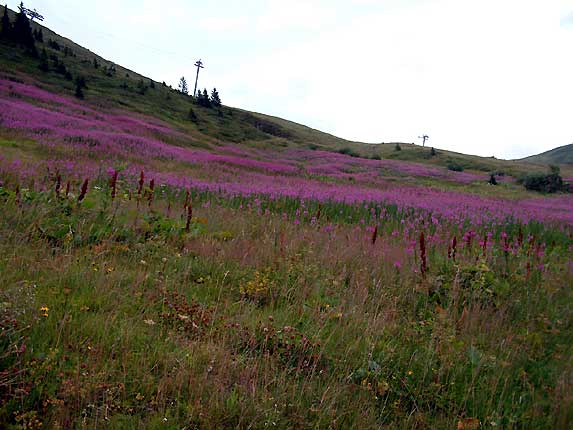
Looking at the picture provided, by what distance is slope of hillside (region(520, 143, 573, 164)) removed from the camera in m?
131

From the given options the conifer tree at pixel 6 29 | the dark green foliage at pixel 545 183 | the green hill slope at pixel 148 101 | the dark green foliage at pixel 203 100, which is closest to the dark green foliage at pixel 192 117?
the green hill slope at pixel 148 101

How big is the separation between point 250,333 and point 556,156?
550 feet

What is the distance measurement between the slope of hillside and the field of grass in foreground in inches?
5776

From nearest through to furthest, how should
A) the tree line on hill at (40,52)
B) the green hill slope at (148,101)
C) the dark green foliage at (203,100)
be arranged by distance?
the green hill slope at (148,101) → the tree line on hill at (40,52) → the dark green foliage at (203,100)

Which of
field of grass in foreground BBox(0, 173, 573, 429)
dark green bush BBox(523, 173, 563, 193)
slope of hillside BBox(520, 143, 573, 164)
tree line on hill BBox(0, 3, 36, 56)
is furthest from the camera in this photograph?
slope of hillside BBox(520, 143, 573, 164)

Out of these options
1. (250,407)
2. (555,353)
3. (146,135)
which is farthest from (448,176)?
(250,407)

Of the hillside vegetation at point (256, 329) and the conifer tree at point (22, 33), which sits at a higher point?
the conifer tree at point (22, 33)

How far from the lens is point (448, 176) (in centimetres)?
3331

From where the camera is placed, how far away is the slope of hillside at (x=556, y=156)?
131413 mm

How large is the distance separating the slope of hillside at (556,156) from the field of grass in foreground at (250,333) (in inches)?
5776

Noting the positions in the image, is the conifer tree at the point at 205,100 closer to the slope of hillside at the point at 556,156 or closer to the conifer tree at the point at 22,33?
the conifer tree at the point at 22,33

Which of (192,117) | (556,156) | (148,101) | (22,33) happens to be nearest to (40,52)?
(22,33)

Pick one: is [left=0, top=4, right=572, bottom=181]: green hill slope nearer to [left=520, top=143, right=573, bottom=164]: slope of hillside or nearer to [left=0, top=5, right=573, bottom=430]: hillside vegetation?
[left=0, top=5, right=573, bottom=430]: hillside vegetation

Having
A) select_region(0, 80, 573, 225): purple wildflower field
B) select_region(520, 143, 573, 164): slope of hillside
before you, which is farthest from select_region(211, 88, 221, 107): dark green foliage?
select_region(520, 143, 573, 164): slope of hillside
